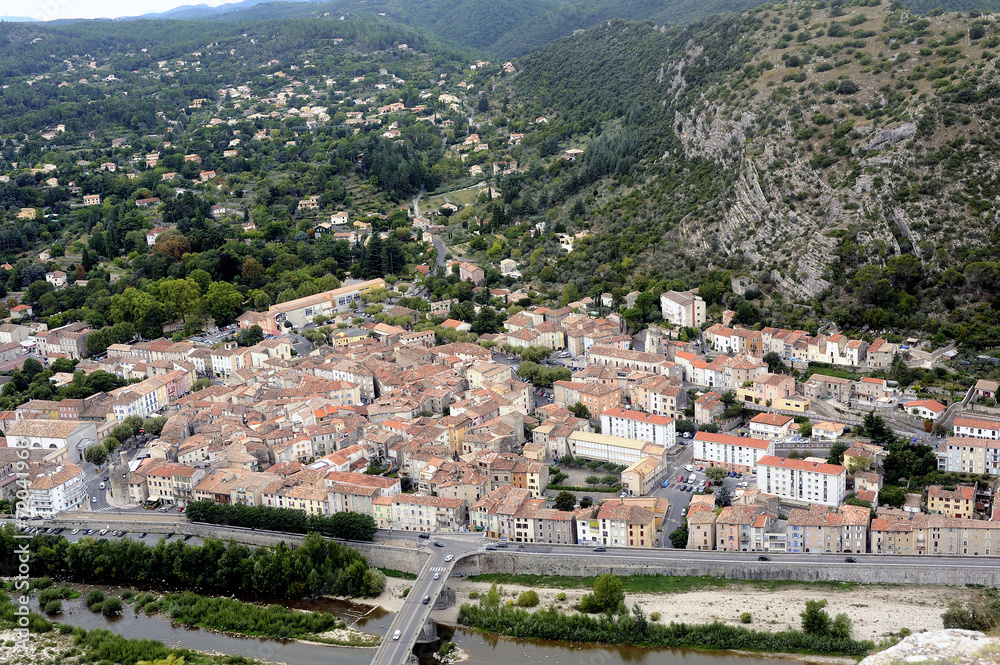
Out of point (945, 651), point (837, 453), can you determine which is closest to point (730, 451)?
point (837, 453)

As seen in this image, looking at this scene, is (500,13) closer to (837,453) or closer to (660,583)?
(837,453)

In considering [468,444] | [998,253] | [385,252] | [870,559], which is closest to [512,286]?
[385,252]

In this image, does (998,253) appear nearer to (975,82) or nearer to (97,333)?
(975,82)

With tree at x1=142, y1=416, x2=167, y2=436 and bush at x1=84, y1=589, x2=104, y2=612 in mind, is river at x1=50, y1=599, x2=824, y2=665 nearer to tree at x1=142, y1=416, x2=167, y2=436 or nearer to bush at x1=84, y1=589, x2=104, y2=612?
bush at x1=84, y1=589, x2=104, y2=612

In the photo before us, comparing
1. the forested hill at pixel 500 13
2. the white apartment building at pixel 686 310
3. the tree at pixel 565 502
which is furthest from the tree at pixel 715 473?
the forested hill at pixel 500 13

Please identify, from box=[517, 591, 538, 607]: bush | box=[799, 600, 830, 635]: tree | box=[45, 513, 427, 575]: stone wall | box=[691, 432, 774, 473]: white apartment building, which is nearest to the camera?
box=[799, 600, 830, 635]: tree

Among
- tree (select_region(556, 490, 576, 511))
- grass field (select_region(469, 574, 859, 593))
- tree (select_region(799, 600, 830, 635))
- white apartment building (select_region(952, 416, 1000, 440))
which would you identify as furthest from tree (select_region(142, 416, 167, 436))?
white apartment building (select_region(952, 416, 1000, 440))
